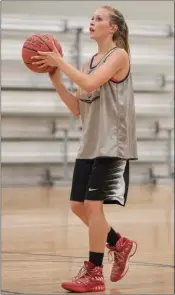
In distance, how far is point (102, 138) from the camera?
316 centimetres

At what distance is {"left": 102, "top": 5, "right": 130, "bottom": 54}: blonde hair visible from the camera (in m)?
3.32

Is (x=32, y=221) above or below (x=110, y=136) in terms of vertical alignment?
below

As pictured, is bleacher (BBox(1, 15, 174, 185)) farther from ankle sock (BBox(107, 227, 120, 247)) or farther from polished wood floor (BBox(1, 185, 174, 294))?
ankle sock (BBox(107, 227, 120, 247))

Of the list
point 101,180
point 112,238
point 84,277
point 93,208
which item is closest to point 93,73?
point 101,180

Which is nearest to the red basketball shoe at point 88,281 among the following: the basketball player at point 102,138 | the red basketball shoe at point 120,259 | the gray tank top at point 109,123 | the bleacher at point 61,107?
the basketball player at point 102,138

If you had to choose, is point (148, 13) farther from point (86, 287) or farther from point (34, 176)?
point (86, 287)

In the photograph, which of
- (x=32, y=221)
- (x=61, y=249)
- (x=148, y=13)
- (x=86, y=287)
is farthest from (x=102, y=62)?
(x=148, y=13)

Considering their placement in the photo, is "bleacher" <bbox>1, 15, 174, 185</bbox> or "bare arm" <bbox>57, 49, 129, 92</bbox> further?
Result: "bleacher" <bbox>1, 15, 174, 185</bbox>

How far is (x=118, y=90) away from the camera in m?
3.21

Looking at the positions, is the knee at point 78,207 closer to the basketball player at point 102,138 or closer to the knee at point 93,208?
the basketball player at point 102,138

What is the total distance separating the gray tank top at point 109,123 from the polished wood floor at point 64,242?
0.62m

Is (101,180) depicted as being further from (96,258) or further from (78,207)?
(96,258)

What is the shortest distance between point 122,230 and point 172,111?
5547 mm

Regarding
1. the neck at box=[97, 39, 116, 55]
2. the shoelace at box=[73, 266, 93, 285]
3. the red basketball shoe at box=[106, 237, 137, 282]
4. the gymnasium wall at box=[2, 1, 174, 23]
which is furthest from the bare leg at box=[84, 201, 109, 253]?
the gymnasium wall at box=[2, 1, 174, 23]
